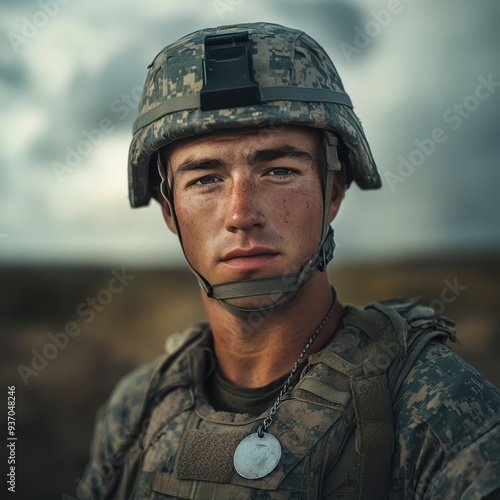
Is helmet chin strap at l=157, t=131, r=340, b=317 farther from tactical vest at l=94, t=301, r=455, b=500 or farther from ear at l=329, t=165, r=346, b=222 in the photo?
tactical vest at l=94, t=301, r=455, b=500

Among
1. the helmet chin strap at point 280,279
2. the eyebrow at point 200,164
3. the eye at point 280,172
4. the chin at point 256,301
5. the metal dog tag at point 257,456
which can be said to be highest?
the eyebrow at point 200,164

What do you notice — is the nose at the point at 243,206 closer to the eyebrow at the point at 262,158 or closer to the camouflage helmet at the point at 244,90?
the eyebrow at the point at 262,158

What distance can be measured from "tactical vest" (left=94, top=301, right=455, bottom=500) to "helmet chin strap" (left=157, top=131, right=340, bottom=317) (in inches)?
15.1

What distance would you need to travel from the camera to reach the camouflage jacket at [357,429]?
2.58 m

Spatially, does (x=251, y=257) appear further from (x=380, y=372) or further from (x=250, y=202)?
(x=380, y=372)

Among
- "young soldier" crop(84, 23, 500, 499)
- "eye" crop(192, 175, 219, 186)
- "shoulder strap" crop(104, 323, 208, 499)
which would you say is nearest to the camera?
"young soldier" crop(84, 23, 500, 499)

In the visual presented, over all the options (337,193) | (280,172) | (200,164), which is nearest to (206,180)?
(200,164)

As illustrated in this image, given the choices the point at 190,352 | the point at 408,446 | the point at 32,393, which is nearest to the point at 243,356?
the point at 190,352

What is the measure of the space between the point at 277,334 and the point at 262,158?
3.26 ft

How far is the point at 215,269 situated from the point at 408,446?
50.7 inches

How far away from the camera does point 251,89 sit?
120 inches

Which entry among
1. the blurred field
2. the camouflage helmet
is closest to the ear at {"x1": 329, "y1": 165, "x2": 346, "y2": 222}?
the camouflage helmet

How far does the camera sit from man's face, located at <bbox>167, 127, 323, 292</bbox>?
9.71 feet

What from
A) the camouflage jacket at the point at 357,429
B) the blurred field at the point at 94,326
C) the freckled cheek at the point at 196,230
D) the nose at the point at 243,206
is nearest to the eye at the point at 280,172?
the nose at the point at 243,206
